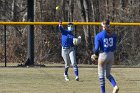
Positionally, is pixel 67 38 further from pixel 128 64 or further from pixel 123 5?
pixel 123 5

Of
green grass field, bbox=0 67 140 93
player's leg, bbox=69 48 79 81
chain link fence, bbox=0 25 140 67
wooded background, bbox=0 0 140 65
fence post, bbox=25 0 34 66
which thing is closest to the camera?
green grass field, bbox=0 67 140 93

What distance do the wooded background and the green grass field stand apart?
13.7 feet

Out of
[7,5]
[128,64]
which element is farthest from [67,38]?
[7,5]

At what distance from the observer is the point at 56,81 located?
57.7 feet

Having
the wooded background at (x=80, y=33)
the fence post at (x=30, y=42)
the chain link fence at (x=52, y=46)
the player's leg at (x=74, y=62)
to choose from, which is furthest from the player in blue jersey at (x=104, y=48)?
the chain link fence at (x=52, y=46)

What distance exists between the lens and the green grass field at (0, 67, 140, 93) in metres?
15.6

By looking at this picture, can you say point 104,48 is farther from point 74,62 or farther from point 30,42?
point 30,42

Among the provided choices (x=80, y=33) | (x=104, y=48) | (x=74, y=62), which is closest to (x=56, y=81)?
(x=74, y=62)

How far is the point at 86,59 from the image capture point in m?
25.7

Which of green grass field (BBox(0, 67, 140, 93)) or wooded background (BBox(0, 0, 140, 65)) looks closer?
green grass field (BBox(0, 67, 140, 93))

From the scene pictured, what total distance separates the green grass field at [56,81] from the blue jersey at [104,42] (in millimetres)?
1850

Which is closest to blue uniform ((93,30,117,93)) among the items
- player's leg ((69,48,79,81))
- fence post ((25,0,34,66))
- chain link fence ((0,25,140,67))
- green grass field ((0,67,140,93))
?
green grass field ((0,67,140,93))

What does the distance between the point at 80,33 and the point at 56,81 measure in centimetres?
1015

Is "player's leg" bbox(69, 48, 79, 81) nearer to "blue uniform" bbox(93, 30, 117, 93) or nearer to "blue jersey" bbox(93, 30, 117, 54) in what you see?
"blue uniform" bbox(93, 30, 117, 93)
